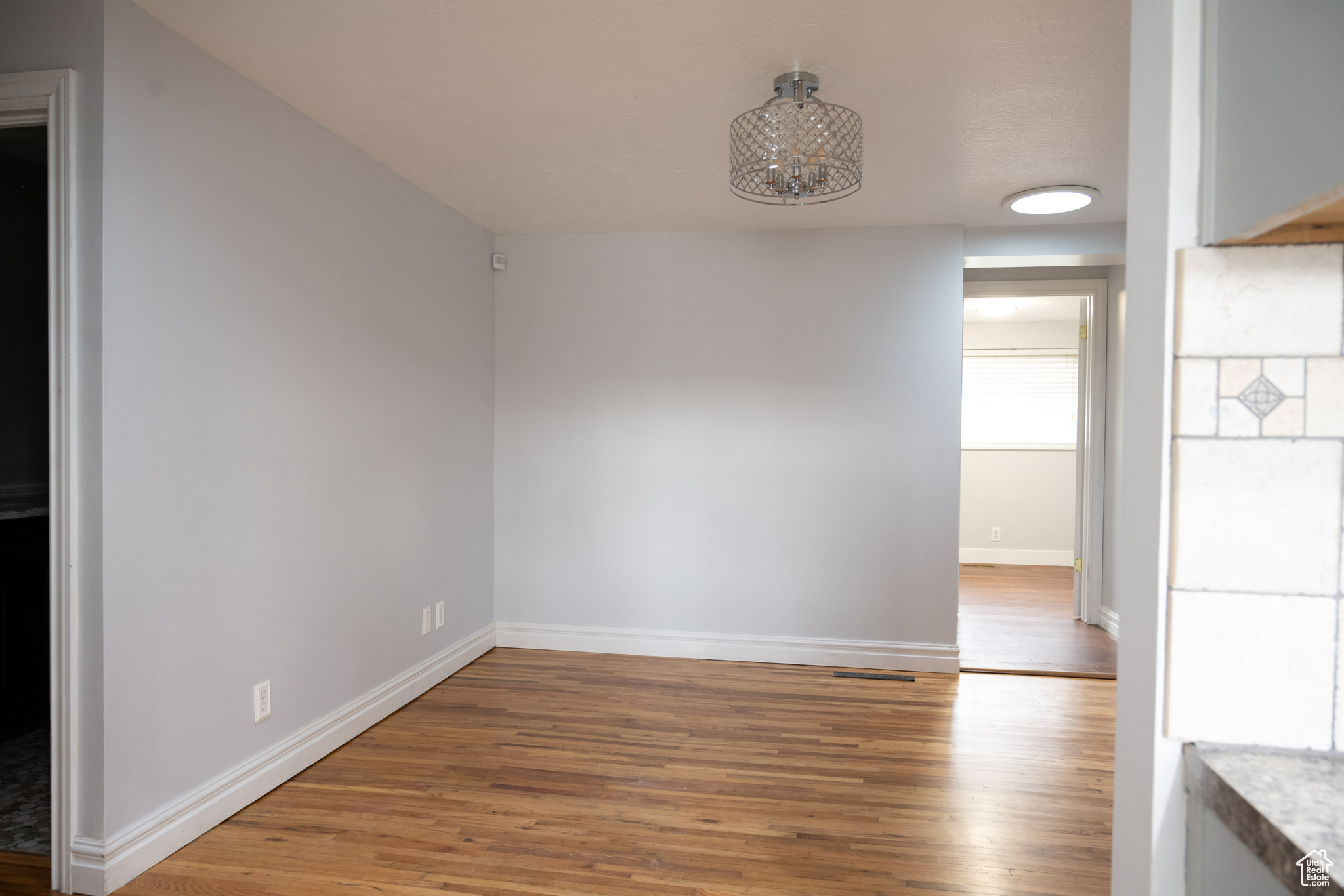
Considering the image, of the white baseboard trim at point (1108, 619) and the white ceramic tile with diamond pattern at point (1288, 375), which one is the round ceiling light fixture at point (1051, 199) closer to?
the white baseboard trim at point (1108, 619)

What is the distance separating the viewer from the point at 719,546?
4.21m

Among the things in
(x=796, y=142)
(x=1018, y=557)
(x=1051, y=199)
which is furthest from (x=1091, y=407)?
(x=796, y=142)

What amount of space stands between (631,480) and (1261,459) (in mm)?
3495

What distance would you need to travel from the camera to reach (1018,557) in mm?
7320

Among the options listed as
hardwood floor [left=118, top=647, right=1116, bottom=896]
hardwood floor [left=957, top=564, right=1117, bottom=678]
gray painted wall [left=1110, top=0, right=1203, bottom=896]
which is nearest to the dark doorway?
hardwood floor [left=118, top=647, right=1116, bottom=896]

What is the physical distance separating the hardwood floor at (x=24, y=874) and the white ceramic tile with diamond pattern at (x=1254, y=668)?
2.66 metres

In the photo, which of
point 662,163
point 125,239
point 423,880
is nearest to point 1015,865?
point 423,880

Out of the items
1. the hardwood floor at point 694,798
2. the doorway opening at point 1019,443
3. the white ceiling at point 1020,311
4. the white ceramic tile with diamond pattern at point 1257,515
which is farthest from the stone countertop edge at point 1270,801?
the doorway opening at point 1019,443

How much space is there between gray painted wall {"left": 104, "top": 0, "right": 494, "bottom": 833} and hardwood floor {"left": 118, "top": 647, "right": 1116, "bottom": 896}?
388 millimetres

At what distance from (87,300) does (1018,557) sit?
737 cm

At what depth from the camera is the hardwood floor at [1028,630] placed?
414 centimetres

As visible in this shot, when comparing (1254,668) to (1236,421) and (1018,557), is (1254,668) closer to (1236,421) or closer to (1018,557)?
(1236,421)

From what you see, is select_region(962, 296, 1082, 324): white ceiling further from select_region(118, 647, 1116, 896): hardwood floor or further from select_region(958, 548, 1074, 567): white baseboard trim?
select_region(118, 647, 1116, 896): hardwood floor

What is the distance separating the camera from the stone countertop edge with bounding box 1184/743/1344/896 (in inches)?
28.8
